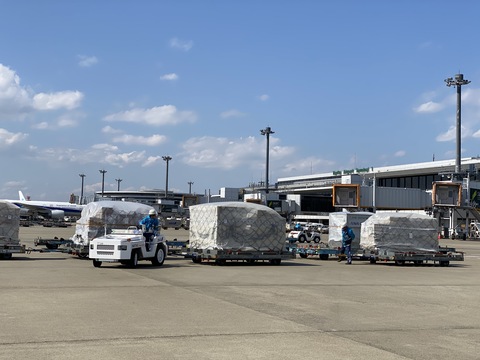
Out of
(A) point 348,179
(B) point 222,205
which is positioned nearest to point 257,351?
(B) point 222,205

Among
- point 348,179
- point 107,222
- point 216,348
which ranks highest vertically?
point 348,179

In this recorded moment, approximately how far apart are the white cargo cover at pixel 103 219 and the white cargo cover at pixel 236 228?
3.08 meters

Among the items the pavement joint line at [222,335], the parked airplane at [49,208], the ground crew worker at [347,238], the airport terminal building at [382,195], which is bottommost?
the pavement joint line at [222,335]

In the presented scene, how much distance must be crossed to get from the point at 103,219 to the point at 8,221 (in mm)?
3972

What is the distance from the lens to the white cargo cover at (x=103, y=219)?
2652 cm

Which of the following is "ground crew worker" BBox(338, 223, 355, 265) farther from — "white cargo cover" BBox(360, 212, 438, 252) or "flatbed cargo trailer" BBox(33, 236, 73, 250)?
"flatbed cargo trailer" BBox(33, 236, 73, 250)

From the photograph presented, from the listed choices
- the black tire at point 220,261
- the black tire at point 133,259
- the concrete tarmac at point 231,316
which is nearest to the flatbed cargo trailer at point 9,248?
the concrete tarmac at point 231,316

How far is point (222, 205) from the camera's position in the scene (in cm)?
2597

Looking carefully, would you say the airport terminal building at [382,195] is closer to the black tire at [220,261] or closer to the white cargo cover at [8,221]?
the black tire at [220,261]

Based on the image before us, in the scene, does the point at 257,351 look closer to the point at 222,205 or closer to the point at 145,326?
the point at 145,326

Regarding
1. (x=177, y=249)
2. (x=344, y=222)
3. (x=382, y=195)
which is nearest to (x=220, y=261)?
(x=177, y=249)

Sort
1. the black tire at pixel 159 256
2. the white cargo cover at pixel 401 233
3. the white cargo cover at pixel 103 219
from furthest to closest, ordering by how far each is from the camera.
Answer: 1. the white cargo cover at pixel 401 233
2. the white cargo cover at pixel 103 219
3. the black tire at pixel 159 256

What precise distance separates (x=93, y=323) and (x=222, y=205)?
15.7m

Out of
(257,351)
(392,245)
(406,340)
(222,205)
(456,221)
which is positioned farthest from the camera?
(456,221)
